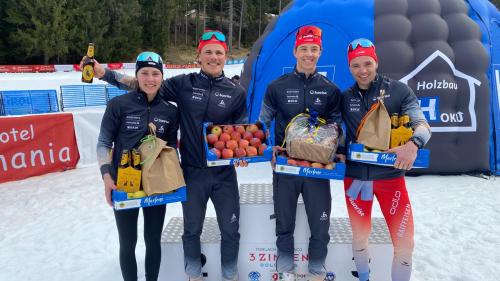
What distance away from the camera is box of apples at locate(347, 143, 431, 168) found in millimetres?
2783

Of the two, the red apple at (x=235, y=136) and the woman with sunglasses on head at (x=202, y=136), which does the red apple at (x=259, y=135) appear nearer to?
the red apple at (x=235, y=136)

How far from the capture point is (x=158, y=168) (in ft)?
9.12

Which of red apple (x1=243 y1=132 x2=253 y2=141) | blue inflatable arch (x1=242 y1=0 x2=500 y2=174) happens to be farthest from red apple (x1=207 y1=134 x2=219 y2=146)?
blue inflatable arch (x1=242 y1=0 x2=500 y2=174)

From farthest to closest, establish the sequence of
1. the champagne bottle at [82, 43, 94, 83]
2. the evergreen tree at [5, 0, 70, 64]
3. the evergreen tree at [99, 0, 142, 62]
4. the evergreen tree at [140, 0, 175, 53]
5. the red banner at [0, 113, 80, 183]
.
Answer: the evergreen tree at [140, 0, 175, 53], the evergreen tree at [99, 0, 142, 62], the evergreen tree at [5, 0, 70, 64], the red banner at [0, 113, 80, 183], the champagne bottle at [82, 43, 94, 83]

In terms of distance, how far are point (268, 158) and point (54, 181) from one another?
5.22 m

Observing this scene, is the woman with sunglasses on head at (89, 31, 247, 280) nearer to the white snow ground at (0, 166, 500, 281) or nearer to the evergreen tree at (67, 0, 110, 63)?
the white snow ground at (0, 166, 500, 281)

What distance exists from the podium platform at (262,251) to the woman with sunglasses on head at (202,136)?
0.31 metres

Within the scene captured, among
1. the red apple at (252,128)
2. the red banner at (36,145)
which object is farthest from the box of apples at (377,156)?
the red banner at (36,145)

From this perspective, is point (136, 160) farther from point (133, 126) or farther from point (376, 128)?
point (376, 128)

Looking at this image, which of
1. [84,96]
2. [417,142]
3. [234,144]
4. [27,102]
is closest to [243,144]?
[234,144]

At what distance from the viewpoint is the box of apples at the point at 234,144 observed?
2.86 metres

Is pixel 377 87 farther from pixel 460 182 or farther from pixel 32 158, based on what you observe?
pixel 32 158

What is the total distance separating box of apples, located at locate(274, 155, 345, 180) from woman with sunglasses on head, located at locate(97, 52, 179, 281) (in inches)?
36.6

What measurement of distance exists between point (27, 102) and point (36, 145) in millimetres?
2771
